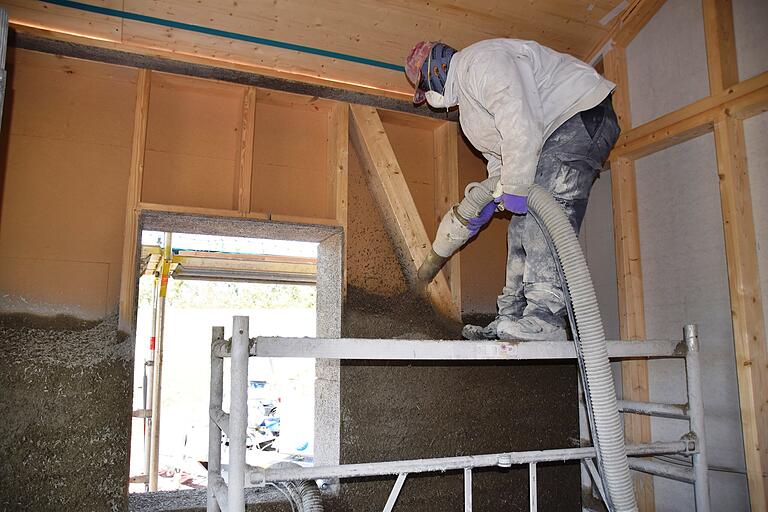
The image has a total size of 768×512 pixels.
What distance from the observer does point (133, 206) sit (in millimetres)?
2770

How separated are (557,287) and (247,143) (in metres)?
1.85

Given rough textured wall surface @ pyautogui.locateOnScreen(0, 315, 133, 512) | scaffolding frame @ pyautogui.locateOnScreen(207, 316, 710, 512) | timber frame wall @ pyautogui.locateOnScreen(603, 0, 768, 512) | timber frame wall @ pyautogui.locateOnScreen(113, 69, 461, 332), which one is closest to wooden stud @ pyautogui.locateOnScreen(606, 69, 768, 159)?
timber frame wall @ pyautogui.locateOnScreen(603, 0, 768, 512)

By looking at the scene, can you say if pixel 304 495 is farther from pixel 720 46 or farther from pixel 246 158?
pixel 720 46

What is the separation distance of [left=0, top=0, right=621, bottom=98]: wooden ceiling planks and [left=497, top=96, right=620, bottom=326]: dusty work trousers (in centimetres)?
112

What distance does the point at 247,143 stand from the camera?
3.04 m

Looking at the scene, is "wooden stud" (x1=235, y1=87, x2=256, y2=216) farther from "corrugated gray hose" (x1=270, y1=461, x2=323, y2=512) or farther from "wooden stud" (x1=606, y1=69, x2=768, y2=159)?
"wooden stud" (x1=606, y1=69, x2=768, y2=159)

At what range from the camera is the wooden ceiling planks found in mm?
2723

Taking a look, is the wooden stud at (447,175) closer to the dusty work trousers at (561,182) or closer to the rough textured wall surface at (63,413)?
the dusty work trousers at (561,182)

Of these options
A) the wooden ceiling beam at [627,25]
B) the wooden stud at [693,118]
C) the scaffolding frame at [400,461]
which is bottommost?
the scaffolding frame at [400,461]

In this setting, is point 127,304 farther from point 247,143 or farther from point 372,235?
point 372,235

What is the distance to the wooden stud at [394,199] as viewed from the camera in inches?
127

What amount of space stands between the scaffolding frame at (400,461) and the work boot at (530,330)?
0.10 m

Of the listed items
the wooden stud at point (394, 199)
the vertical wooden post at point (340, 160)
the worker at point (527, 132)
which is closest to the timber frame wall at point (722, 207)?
the worker at point (527, 132)

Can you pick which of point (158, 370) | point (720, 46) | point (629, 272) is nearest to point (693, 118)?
point (720, 46)
